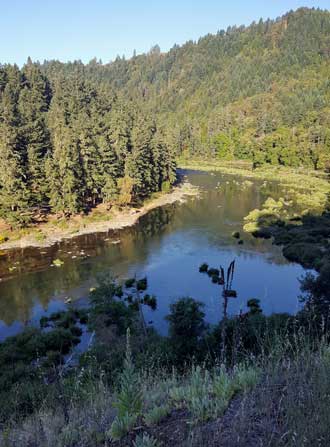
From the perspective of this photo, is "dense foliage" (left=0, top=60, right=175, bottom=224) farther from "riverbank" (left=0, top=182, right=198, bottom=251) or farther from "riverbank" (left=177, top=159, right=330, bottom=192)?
"riverbank" (left=177, top=159, right=330, bottom=192)

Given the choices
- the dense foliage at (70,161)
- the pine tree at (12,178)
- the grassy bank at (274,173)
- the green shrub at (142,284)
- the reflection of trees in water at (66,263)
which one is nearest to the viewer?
the reflection of trees in water at (66,263)

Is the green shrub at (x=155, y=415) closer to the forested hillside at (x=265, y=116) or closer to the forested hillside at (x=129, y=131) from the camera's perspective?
the forested hillside at (x=129, y=131)

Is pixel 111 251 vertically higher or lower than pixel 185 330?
lower

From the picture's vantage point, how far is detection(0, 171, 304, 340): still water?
3127 cm

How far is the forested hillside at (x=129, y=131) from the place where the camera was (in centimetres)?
5206

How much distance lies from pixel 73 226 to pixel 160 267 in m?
17.6

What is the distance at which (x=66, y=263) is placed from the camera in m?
40.5

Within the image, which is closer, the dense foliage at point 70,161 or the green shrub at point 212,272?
the green shrub at point 212,272

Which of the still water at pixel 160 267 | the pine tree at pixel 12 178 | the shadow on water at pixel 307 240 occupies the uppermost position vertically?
the pine tree at pixel 12 178

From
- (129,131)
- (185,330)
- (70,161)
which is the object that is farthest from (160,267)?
(129,131)

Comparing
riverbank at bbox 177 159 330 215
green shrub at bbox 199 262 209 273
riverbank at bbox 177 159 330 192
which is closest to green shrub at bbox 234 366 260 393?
green shrub at bbox 199 262 209 273

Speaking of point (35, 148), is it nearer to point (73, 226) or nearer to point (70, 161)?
point (70, 161)

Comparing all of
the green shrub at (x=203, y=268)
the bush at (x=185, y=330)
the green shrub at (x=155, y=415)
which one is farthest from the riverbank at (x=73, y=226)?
the green shrub at (x=155, y=415)

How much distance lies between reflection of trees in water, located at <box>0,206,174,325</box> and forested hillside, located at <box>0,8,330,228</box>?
7.62 meters
